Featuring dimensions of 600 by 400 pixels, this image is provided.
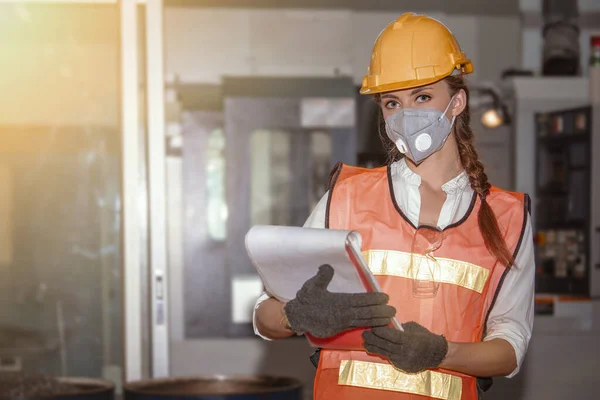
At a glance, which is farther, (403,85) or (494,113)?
(494,113)

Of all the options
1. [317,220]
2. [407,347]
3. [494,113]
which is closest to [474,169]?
[317,220]

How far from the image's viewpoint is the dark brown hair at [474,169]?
1.53 metres

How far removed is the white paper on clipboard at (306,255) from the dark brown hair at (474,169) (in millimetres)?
263

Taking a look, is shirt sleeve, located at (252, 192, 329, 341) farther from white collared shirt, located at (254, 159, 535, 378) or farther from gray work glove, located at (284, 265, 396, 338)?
gray work glove, located at (284, 265, 396, 338)

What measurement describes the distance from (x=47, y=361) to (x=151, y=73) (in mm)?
1909

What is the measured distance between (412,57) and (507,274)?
0.41m

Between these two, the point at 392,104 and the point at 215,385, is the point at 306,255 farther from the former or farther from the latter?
the point at 215,385

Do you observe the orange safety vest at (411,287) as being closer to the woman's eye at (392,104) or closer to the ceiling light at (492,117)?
the woman's eye at (392,104)

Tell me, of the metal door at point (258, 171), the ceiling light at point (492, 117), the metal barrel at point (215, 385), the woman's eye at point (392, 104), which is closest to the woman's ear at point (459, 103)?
the woman's eye at point (392, 104)

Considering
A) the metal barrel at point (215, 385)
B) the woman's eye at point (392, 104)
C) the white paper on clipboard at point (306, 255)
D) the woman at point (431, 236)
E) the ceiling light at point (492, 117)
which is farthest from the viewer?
the ceiling light at point (492, 117)

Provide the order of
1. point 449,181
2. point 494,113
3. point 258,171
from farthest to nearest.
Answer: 1. point 494,113
2. point 258,171
3. point 449,181

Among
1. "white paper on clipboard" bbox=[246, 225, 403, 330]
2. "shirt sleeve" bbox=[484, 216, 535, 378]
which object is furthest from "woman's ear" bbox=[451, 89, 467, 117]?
"white paper on clipboard" bbox=[246, 225, 403, 330]

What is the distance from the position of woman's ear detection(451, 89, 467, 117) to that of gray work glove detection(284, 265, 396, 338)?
0.46 meters

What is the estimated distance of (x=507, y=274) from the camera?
5.07ft
